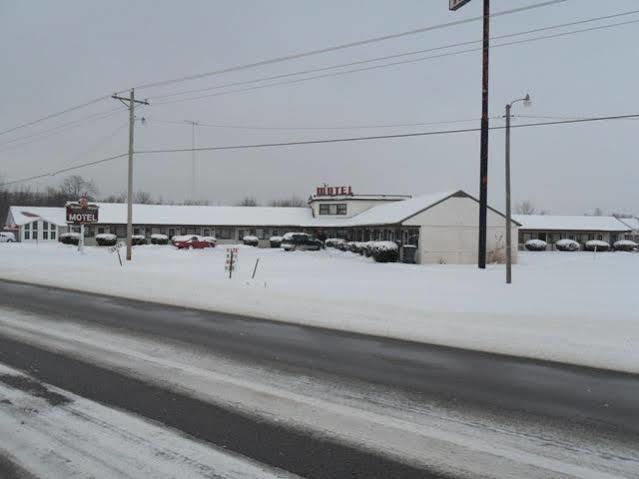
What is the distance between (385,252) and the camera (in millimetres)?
37562

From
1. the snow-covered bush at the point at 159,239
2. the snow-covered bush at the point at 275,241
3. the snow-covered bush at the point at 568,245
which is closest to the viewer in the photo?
the snow-covered bush at the point at 159,239

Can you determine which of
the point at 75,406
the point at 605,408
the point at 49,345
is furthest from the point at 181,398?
the point at 605,408

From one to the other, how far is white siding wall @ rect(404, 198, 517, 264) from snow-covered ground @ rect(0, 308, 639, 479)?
3132 cm

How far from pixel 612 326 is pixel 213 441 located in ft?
29.1

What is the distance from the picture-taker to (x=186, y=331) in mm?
10773

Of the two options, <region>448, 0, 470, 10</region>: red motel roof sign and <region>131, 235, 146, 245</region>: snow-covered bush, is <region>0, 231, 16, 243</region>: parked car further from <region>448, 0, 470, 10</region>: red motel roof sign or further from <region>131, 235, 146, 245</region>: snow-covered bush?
<region>448, 0, 470, 10</region>: red motel roof sign

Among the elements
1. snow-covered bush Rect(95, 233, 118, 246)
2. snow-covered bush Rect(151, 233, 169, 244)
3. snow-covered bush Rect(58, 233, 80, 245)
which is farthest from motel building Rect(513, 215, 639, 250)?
snow-covered bush Rect(58, 233, 80, 245)

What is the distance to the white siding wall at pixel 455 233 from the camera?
37.7m

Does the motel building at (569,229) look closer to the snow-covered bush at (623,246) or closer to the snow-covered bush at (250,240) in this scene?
the snow-covered bush at (623,246)

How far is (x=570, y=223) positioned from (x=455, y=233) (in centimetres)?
3181

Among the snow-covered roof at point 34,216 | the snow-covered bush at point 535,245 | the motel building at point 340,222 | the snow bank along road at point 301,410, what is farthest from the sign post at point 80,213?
the snow-covered bush at point 535,245

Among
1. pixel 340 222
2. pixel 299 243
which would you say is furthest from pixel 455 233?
pixel 340 222

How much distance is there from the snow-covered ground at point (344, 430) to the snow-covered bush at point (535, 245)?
182 ft

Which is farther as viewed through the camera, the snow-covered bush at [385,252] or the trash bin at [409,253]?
the trash bin at [409,253]
